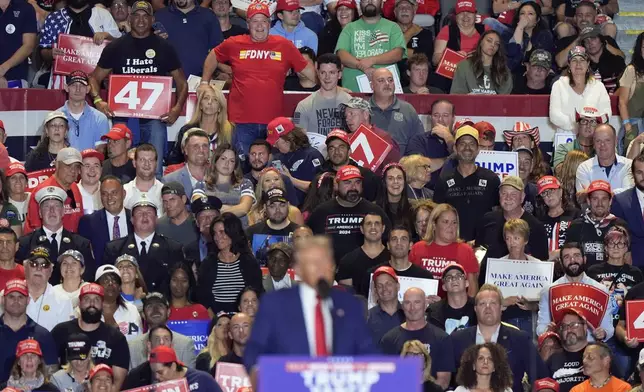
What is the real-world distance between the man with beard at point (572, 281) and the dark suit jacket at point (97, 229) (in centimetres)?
380

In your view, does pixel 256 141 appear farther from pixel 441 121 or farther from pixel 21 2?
pixel 21 2

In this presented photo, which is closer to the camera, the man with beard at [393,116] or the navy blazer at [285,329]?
the navy blazer at [285,329]

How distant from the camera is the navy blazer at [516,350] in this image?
1412 cm

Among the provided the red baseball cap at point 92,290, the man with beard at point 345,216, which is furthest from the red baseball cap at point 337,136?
the red baseball cap at point 92,290

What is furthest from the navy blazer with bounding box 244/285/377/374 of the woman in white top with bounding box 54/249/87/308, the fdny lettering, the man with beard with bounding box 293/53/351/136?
the fdny lettering

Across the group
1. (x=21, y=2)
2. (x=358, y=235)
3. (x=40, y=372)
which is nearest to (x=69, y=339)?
(x=40, y=372)

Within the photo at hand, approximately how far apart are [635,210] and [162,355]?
203 inches

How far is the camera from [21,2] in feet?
60.1

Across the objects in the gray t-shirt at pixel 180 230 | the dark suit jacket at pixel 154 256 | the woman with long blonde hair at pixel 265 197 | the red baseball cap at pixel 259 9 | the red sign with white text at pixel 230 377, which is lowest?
the red sign with white text at pixel 230 377

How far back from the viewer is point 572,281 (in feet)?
49.1

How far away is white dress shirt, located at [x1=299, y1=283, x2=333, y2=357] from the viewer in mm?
8547

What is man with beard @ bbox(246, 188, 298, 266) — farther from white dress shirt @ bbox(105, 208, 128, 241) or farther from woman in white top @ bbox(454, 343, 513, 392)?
woman in white top @ bbox(454, 343, 513, 392)

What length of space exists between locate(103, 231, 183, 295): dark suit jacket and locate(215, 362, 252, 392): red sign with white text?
1480 millimetres

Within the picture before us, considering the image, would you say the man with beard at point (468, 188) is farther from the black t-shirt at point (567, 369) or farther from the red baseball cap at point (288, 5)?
the red baseball cap at point (288, 5)
